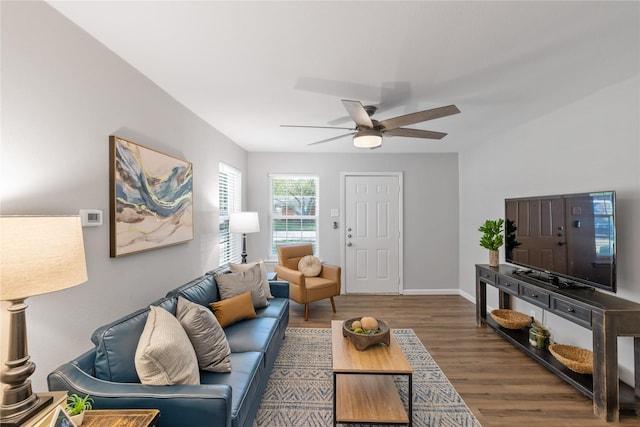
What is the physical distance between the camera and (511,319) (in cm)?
319

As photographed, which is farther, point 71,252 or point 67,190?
point 67,190

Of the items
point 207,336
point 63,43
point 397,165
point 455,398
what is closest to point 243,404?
point 207,336

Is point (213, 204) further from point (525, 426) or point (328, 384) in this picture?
point (525, 426)

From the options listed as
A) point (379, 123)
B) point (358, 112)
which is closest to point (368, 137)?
point (379, 123)

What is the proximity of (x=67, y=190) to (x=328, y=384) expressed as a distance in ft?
7.43

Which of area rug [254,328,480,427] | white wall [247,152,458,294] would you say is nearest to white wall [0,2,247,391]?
area rug [254,328,480,427]

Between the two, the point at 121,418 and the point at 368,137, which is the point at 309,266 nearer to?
the point at 368,137

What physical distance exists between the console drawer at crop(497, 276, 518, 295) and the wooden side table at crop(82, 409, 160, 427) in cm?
315

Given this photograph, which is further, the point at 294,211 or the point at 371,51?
the point at 294,211

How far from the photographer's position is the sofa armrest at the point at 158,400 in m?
1.26

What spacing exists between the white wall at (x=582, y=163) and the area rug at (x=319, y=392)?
1435mm

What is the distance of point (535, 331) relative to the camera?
2.76 metres

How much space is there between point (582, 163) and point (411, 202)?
248cm

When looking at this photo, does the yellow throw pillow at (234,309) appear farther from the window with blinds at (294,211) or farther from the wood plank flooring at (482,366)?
the window with blinds at (294,211)
